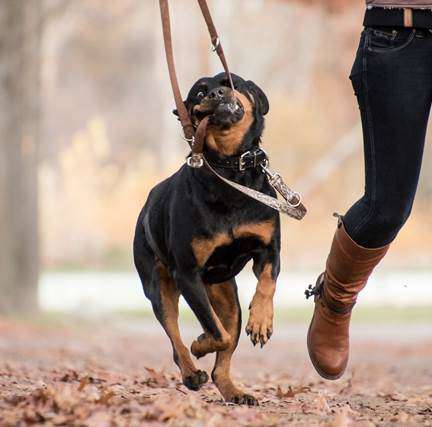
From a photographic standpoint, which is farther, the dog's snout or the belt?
the dog's snout

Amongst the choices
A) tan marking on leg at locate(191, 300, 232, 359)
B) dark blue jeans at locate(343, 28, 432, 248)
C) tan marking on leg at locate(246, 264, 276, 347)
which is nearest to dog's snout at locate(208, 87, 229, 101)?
dark blue jeans at locate(343, 28, 432, 248)

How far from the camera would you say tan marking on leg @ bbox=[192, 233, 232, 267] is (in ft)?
18.0

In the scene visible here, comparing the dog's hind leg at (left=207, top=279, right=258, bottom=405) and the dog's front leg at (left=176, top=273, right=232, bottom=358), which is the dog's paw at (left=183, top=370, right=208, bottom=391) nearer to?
the dog's hind leg at (left=207, top=279, right=258, bottom=405)

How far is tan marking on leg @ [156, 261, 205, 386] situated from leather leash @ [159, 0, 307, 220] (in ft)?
2.73

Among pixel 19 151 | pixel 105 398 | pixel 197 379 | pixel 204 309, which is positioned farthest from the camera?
pixel 19 151

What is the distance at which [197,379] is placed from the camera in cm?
574

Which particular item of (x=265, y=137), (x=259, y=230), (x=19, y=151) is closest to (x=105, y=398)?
(x=259, y=230)

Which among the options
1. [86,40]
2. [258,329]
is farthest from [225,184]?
[86,40]

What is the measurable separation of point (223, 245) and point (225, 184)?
0.98ft

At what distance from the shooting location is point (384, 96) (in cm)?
492

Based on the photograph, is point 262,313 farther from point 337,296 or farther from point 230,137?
point 230,137

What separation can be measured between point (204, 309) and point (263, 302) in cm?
29

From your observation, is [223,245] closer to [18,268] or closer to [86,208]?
[18,268]

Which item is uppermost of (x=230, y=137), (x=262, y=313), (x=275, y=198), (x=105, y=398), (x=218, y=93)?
(x=218, y=93)
